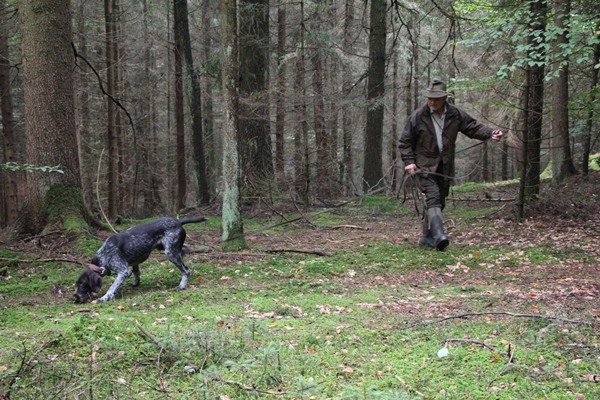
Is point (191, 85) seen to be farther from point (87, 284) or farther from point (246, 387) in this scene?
point (246, 387)

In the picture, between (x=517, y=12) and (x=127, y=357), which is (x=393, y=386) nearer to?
(x=127, y=357)

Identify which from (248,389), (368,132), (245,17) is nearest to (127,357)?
(248,389)

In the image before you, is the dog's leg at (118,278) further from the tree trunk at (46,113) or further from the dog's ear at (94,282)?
the tree trunk at (46,113)

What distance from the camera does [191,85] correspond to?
16.6 m

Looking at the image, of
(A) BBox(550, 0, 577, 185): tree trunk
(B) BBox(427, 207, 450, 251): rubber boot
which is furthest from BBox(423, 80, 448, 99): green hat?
(A) BBox(550, 0, 577, 185): tree trunk

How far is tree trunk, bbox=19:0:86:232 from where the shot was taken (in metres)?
7.60

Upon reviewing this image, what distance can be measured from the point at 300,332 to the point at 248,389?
130cm

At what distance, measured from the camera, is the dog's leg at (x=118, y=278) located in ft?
18.5

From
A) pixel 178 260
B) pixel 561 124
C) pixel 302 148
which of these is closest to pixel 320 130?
pixel 302 148

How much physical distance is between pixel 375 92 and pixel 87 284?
12.9 meters

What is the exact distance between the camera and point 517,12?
8.56 metres

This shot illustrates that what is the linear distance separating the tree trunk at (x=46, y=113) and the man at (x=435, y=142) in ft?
19.2

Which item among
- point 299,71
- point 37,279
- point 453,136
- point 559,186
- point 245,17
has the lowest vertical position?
point 37,279

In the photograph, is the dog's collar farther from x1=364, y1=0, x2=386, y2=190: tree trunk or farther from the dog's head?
x1=364, y1=0, x2=386, y2=190: tree trunk
